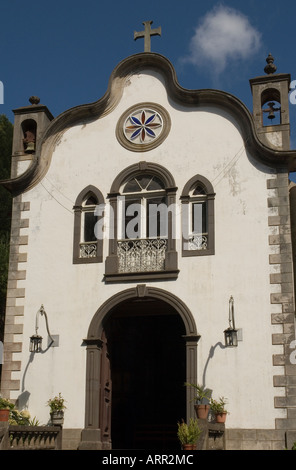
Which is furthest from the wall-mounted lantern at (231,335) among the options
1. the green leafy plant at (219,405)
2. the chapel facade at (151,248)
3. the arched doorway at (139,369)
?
the green leafy plant at (219,405)

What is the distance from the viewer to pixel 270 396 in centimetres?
1580

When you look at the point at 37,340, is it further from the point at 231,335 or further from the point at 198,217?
the point at 198,217

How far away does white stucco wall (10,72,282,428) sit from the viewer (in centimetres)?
1631

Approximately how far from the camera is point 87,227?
18.6 meters

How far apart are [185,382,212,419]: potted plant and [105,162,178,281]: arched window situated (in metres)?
2.88

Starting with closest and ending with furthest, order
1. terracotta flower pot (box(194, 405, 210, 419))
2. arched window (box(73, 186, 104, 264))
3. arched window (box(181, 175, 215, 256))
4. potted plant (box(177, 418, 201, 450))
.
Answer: potted plant (box(177, 418, 201, 450))
terracotta flower pot (box(194, 405, 210, 419))
arched window (box(181, 175, 215, 256))
arched window (box(73, 186, 104, 264))

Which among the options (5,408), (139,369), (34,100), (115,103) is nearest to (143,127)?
(115,103)

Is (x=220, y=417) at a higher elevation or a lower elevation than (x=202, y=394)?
lower

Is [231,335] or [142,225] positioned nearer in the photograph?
[231,335]

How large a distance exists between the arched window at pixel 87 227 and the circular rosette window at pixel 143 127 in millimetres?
1684

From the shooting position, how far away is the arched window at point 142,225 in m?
17.6

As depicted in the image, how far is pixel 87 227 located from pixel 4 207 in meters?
9.07

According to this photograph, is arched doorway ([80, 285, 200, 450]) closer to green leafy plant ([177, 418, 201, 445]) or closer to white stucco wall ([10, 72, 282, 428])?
white stucco wall ([10, 72, 282, 428])

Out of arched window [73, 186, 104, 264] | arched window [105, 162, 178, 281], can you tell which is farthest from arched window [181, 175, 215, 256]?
arched window [73, 186, 104, 264]
